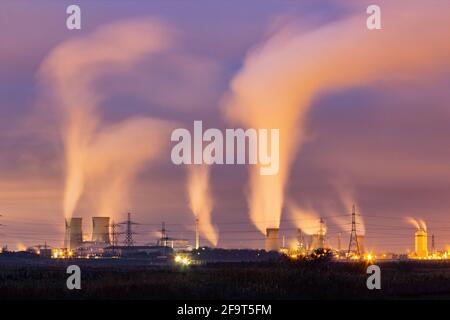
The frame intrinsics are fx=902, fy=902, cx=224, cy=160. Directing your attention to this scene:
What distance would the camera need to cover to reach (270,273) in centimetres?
8919

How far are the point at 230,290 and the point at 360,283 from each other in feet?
45.4

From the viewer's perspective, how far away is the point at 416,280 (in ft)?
301

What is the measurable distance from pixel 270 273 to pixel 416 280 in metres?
15.2

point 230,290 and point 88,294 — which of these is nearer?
point 88,294
